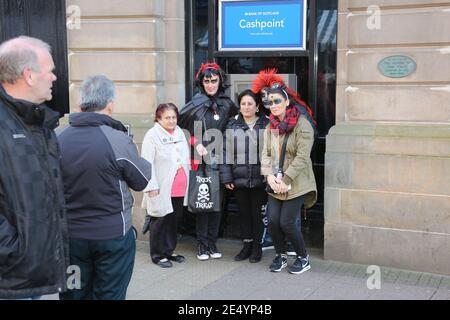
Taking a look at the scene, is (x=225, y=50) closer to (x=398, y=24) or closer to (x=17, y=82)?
(x=398, y=24)

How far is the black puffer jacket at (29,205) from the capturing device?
2719mm

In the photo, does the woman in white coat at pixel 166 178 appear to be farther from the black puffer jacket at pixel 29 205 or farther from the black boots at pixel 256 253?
the black puffer jacket at pixel 29 205

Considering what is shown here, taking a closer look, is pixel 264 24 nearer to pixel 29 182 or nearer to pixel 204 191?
pixel 204 191

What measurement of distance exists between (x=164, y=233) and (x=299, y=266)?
1434 millimetres

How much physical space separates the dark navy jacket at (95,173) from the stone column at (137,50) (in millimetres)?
3335

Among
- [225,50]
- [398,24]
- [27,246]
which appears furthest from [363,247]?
[27,246]

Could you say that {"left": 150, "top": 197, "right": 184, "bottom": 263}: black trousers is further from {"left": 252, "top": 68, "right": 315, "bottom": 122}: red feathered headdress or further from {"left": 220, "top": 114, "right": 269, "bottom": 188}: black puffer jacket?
{"left": 252, "top": 68, "right": 315, "bottom": 122}: red feathered headdress

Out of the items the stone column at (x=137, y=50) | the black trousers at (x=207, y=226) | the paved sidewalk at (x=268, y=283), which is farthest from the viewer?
the stone column at (x=137, y=50)

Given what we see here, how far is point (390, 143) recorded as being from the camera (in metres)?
5.77

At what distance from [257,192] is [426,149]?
1723 mm

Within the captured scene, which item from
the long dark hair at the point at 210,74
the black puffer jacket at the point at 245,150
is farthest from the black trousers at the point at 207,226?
the long dark hair at the point at 210,74

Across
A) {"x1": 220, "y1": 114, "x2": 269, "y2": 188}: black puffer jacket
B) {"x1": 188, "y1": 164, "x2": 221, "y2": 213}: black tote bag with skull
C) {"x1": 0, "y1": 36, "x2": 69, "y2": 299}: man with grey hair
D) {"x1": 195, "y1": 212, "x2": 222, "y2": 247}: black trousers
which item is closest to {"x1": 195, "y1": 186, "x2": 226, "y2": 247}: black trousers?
{"x1": 195, "y1": 212, "x2": 222, "y2": 247}: black trousers

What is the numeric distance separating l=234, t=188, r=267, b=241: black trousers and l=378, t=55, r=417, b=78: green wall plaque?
1.73m

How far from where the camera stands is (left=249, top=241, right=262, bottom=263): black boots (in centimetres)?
613
